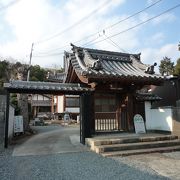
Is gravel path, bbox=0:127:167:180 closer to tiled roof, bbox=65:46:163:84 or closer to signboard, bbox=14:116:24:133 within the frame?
tiled roof, bbox=65:46:163:84

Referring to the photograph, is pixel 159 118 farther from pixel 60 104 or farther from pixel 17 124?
pixel 60 104

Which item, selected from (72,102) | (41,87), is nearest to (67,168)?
(41,87)

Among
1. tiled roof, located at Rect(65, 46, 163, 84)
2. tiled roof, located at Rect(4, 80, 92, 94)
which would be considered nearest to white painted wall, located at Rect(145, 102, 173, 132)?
tiled roof, located at Rect(65, 46, 163, 84)

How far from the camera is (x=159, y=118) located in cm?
1305

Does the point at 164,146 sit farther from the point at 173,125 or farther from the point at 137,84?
the point at 137,84

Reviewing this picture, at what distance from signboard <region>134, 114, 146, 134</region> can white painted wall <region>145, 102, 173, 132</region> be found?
0.88m

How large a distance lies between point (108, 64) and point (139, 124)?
3873 millimetres

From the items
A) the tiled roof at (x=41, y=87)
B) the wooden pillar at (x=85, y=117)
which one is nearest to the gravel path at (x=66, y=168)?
the wooden pillar at (x=85, y=117)

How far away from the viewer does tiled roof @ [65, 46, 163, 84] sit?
11461 mm

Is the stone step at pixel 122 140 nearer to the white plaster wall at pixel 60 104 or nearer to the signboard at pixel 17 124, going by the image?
the signboard at pixel 17 124

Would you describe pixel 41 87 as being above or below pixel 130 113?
above

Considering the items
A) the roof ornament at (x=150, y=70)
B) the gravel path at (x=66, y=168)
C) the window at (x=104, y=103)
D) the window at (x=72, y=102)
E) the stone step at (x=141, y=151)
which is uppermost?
the roof ornament at (x=150, y=70)

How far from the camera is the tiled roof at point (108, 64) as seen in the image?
451 inches

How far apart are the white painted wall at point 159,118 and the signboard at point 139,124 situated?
884 millimetres
